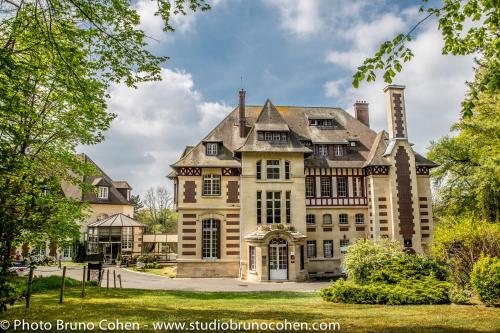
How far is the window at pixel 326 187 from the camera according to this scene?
2872 centimetres

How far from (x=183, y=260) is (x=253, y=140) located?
9.76 metres

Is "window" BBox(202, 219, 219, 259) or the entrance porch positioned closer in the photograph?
the entrance porch

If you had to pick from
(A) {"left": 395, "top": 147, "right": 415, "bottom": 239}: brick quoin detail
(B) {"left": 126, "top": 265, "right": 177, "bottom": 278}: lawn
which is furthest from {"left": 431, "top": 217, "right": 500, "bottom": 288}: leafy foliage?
(B) {"left": 126, "top": 265, "right": 177, "bottom": 278}: lawn

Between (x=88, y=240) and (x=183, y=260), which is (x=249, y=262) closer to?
(x=183, y=260)

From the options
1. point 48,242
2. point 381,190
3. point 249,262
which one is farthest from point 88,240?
point 381,190

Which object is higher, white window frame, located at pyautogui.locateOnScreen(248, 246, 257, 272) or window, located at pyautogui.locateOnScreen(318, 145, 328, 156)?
window, located at pyautogui.locateOnScreen(318, 145, 328, 156)

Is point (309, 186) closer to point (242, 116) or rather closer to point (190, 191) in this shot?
point (242, 116)

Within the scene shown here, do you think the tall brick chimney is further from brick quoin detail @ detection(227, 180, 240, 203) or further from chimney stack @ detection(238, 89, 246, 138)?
brick quoin detail @ detection(227, 180, 240, 203)

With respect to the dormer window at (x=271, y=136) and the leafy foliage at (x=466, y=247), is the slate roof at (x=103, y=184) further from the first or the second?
the leafy foliage at (x=466, y=247)

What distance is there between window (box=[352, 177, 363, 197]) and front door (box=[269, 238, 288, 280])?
769 cm

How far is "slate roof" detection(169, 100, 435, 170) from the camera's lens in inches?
1067

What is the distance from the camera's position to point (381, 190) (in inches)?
1102

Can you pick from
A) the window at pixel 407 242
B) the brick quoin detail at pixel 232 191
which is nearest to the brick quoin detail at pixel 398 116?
the window at pixel 407 242

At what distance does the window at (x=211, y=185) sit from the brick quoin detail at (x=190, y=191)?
0.80 meters
